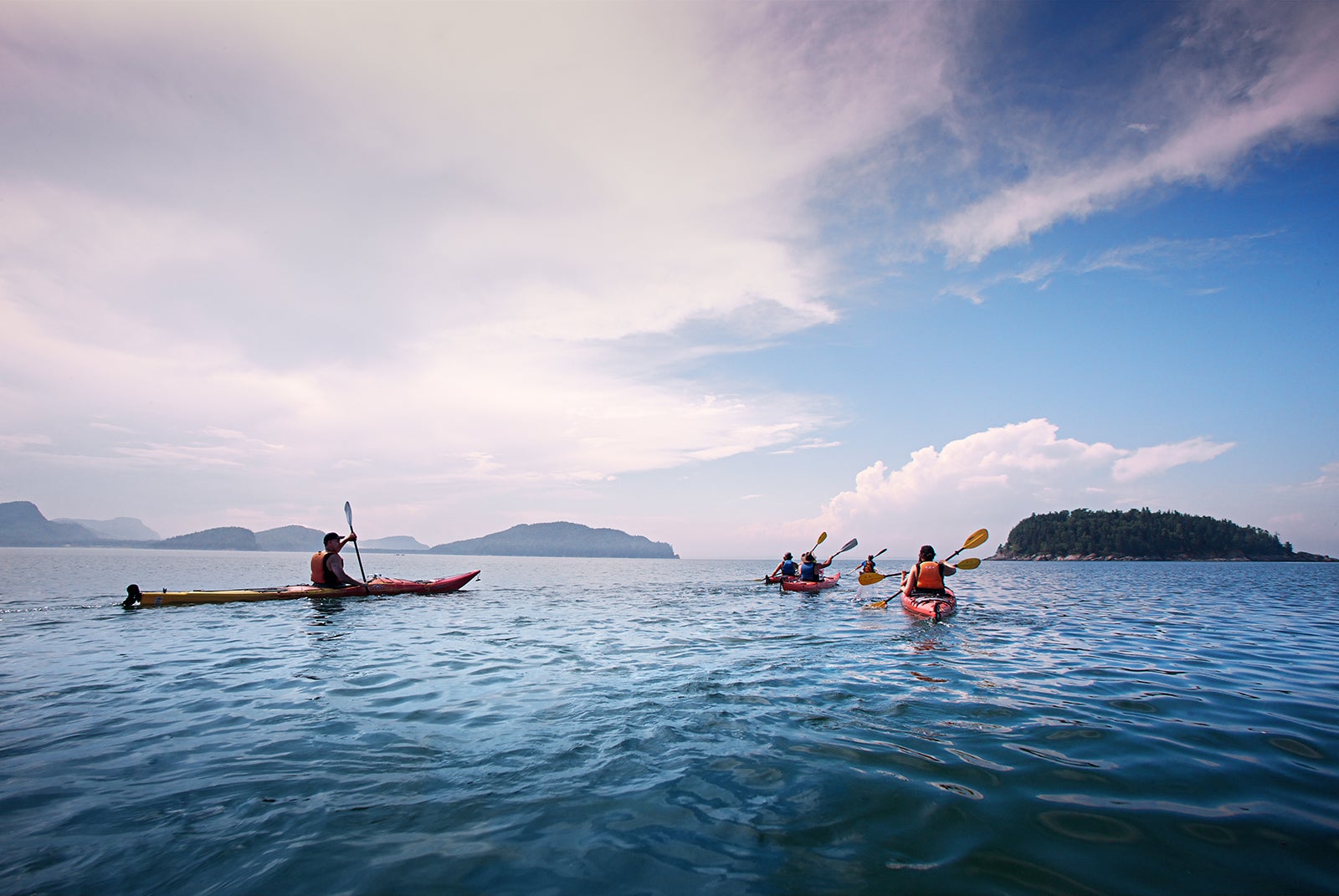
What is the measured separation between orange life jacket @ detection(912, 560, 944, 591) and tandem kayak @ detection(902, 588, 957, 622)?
0.19 metres

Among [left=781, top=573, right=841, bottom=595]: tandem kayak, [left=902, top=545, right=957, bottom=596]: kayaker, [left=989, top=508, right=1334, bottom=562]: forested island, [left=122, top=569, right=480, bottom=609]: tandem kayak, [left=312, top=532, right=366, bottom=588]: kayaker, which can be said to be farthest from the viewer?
[left=989, top=508, right=1334, bottom=562]: forested island

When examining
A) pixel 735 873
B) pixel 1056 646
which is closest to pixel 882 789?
pixel 735 873

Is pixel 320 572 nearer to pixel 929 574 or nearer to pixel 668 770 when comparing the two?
pixel 668 770

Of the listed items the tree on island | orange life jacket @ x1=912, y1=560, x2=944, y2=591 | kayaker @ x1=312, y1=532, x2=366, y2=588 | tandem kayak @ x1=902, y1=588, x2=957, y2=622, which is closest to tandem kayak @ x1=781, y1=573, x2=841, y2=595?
tandem kayak @ x1=902, y1=588, x2=957, y2=622

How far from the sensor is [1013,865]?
159 inches

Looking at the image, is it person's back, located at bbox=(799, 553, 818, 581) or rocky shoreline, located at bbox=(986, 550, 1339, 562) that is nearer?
person's back, located at bbox=(799, 553, 818, 581)

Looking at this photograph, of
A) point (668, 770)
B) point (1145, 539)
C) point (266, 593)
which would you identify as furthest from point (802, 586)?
point (1145, 539)

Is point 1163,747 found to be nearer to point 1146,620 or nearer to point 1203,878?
point 1203,878

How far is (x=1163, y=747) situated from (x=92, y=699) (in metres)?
14.9

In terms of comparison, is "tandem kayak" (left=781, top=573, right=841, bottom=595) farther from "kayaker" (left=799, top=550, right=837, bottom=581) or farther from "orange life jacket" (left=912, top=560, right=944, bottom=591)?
"orange life jacket" (left=912, top=560, right=944, bottom=591)

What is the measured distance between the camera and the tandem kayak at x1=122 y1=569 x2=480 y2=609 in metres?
21.2

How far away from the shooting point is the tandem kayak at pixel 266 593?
21203 millimetres

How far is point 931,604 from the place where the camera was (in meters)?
18.4

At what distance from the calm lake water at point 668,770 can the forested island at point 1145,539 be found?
184m
